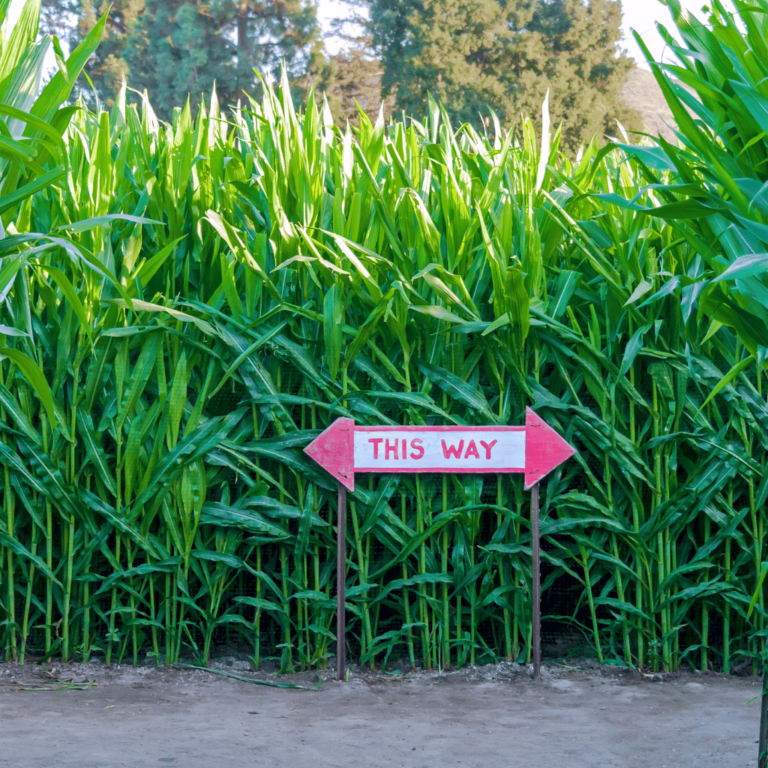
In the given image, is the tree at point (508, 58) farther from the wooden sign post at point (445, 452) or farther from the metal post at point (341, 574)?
the metal post at point (341, 574)

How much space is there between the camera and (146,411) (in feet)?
9.26

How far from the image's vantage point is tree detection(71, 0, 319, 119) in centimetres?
1991

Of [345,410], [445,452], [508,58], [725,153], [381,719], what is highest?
[508,58]

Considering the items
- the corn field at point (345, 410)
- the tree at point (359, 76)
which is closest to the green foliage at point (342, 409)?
the corn field at point (345, 410)

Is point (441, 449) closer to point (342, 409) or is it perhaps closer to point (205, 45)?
point (342, 409)

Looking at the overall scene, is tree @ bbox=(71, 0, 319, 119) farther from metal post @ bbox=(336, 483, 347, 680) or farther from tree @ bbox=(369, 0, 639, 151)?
metal post @ bbox=(336, 483, 347, 680)

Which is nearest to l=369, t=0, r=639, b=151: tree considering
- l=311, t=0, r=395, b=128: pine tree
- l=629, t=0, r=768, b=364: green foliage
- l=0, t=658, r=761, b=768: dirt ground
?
l=311, t=0, r=395, b=128: pine tree

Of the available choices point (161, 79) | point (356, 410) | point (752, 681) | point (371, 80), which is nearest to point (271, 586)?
point (356, 410)

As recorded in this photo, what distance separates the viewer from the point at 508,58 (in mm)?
19781

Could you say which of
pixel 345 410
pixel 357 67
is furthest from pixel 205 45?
pixel 345 410

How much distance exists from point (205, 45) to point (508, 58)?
791 cm

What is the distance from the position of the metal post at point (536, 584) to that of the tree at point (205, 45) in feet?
62.1

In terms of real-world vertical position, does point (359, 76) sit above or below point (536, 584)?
above

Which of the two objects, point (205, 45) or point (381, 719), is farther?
point (205, 45)
